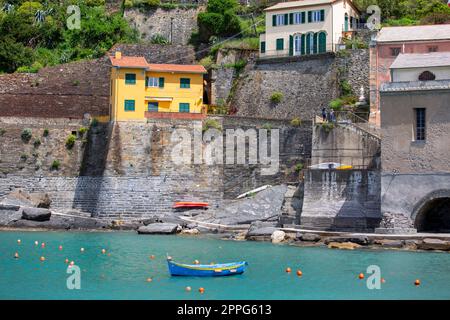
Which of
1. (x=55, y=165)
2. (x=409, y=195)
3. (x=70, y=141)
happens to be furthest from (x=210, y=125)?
(x=409, y=195)

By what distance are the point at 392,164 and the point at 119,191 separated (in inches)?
660

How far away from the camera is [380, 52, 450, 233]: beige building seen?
1778 inches

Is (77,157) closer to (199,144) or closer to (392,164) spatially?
(199,144)

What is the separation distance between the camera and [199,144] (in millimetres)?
57250

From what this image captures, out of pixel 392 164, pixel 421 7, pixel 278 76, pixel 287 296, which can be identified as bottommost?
pixel 287 296

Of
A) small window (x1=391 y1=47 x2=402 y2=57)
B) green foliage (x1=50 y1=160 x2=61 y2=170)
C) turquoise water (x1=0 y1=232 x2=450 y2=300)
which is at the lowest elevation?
turquoise water (x1=0 y1=232 x2=450 y2=300)

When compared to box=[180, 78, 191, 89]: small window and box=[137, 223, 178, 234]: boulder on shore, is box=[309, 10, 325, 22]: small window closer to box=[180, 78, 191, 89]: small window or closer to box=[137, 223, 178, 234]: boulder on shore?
box=[180, 78, 191, 89]: small window

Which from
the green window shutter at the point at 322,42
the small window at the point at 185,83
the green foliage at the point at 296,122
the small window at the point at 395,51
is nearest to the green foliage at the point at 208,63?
the small window at the point at 185,83

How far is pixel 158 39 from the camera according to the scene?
74.1 meters

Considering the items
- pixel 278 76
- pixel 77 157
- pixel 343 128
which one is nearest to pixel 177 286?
pixel 343 128

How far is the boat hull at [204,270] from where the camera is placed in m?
35.1

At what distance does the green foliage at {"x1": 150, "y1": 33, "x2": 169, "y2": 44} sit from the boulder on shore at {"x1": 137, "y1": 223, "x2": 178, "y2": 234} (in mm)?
24723

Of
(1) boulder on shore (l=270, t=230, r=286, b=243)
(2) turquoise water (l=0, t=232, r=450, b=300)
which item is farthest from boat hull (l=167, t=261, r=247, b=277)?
(1) boulder on shore (l=270, t=230, r=286, b=243)

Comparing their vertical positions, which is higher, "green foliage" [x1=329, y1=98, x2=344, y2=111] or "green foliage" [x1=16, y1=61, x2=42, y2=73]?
"green foliage" [x1=16, y1=61, x2=42, y2=73]
